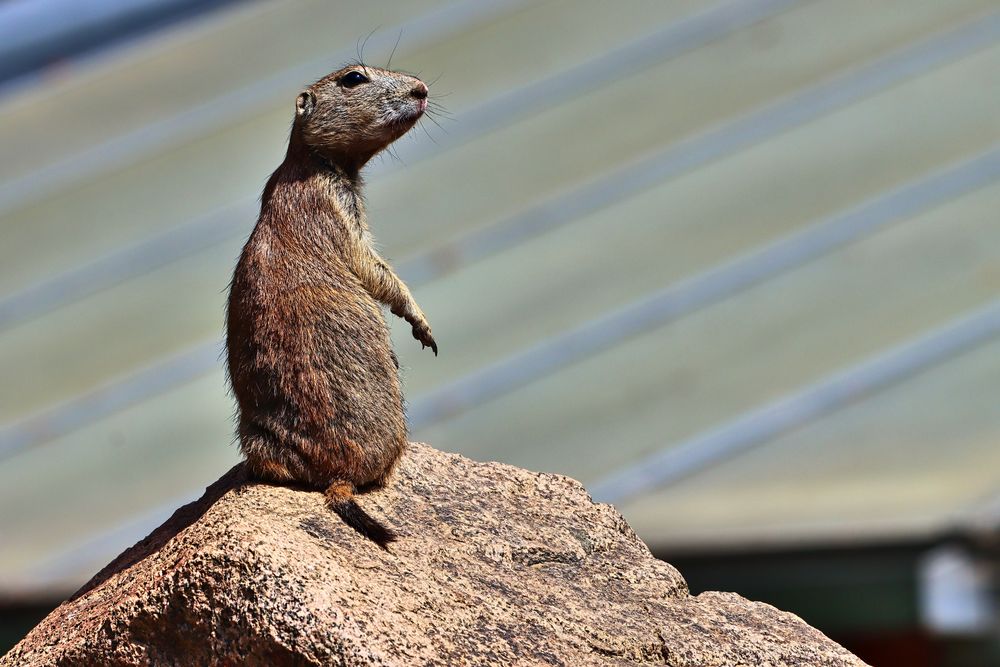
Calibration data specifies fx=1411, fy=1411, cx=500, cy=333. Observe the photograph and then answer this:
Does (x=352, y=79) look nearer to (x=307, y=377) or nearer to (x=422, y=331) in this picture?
(x=422, y=331)

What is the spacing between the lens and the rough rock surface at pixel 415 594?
13.9 ft

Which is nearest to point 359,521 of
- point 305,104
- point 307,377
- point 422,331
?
point 307,377

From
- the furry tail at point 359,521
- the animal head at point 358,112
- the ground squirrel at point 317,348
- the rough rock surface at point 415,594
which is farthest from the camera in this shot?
the animal head at point 358,112

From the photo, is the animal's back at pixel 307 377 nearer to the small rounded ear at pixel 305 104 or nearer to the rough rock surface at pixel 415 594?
the rough rock surface at pixel 415 594

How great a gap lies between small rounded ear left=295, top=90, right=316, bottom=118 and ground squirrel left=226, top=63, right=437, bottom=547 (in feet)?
0.77

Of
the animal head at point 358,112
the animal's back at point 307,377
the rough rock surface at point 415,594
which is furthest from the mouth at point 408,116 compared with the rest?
the rough rock surface at point 415,594

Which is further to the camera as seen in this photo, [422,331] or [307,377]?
[422,331]

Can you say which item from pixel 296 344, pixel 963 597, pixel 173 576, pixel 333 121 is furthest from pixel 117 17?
pixel 963 597

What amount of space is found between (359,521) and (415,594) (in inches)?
→ 16.8

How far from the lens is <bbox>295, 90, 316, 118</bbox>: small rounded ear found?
5680mm

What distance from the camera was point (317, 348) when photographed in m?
5.04

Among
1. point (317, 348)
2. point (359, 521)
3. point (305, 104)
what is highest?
point (305, 104)

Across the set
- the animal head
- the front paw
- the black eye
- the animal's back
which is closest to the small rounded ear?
the animal head

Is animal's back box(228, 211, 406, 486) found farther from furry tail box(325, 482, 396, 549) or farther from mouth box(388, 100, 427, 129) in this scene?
mouth box(388, 100, 427, 129)
